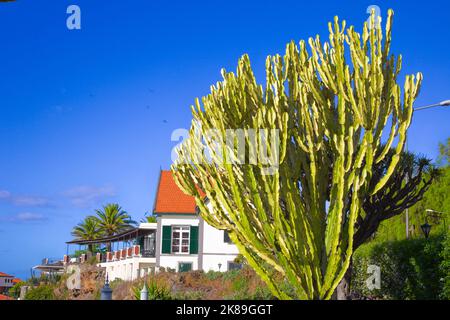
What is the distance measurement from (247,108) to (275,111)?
0.89 meters

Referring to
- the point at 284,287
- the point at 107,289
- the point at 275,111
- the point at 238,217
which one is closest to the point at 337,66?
the point at 275,111

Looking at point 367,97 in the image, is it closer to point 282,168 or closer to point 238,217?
point 282,168

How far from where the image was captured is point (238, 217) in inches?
456

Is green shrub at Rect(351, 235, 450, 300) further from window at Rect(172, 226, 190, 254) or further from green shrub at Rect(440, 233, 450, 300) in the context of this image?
window at Rect(172, 226, 190, 254)

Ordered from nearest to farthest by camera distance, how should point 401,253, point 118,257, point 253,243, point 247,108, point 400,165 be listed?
point 253,243 < point 247,108 < point 400,165 < point 401,253 < point 118,257

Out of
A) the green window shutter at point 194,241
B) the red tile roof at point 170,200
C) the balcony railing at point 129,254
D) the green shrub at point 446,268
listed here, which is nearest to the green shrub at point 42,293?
the balcony railing at point 129,254

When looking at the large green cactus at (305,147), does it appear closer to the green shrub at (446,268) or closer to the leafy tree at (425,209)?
the green shrub at (446,268)

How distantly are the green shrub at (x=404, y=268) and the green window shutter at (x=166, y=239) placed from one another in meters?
13.8

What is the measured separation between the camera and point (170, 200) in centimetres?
3075

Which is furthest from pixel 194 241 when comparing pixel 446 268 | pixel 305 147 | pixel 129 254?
pixel 305 147

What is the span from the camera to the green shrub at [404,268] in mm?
14773

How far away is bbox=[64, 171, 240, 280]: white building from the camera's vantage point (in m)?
29.0

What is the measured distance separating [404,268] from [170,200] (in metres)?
17.0

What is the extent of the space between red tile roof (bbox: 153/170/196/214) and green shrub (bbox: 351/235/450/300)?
13801mm
